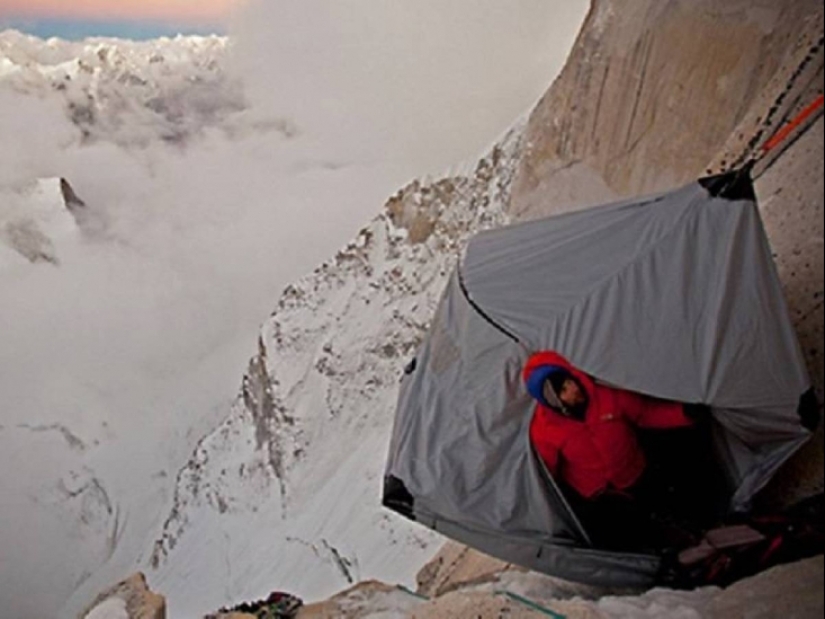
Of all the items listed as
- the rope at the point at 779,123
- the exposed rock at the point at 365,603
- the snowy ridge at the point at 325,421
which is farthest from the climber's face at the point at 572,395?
the snowy ridge at the point at 325,421

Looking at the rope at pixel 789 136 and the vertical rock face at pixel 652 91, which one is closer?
the rope at pixel 789 136

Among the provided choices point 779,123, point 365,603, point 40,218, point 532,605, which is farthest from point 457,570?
point 40,218

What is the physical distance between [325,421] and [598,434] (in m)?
28.0

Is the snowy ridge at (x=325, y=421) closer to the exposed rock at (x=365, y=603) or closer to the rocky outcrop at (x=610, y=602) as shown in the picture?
the exposed rock at (x=365, y=603)

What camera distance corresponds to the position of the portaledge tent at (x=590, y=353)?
10.7ft

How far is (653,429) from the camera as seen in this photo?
12.2ft

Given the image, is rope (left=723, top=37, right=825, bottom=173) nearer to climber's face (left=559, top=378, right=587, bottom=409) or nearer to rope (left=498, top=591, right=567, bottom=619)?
climber's face (left=559, top=378, right=587, bottom=409)

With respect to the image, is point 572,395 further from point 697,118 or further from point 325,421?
point 325,421

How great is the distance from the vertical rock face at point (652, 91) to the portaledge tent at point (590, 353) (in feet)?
9.68

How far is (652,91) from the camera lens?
823cm

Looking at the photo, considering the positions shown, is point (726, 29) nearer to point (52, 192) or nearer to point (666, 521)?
point (666, 521)

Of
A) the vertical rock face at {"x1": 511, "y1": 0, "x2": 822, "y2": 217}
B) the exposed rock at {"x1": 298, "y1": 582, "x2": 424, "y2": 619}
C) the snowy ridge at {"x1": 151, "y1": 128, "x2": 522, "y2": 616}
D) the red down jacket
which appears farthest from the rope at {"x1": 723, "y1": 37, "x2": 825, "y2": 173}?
the snowy ridge at {"x1": 151, "y1": 128, "x2": 522, "y2": 616}

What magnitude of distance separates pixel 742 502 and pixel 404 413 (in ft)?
4.98

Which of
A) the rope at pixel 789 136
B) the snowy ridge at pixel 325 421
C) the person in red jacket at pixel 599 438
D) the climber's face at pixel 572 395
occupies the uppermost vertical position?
the rope at pixel 789 136
